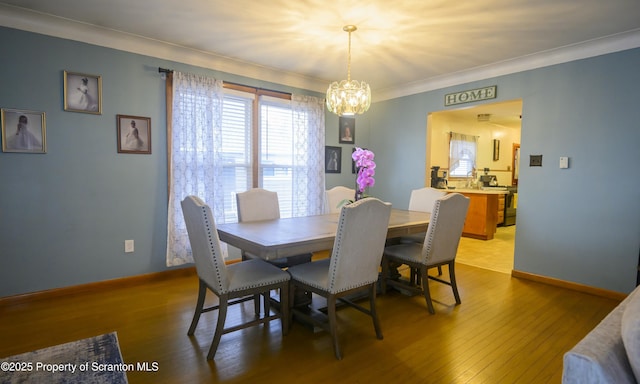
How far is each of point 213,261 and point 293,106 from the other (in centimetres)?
291

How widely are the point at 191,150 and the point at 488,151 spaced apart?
6.82m

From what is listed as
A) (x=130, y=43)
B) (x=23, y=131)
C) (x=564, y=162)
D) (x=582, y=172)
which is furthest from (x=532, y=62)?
(x=23, y=131)

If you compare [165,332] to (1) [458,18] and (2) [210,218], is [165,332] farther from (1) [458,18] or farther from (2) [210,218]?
(1) [458,18]

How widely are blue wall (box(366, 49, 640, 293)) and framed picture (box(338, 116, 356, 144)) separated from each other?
1.88 meters

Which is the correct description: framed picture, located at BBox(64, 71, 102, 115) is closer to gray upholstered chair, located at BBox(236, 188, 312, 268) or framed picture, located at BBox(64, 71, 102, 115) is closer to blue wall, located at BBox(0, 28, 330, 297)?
blue wall, located at BBox(0, 28, 330, 297)

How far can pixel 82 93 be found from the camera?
301 cm

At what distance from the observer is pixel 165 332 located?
92.4 inches

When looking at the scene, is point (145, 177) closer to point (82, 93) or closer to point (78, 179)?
point (78, 179)

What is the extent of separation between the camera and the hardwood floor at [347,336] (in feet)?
6.24

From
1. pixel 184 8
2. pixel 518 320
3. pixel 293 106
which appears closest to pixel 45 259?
pixel 184 8

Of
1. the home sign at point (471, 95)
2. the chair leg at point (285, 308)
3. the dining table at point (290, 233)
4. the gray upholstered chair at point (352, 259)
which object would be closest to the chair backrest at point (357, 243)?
the gray upholstered chair at point (352, 259)

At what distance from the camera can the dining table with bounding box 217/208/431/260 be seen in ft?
6.60

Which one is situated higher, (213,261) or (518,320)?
(213,261)

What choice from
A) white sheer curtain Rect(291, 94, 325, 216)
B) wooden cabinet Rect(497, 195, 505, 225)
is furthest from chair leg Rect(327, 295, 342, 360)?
wooden cabinet Rect(497, 195, 505, 225)
